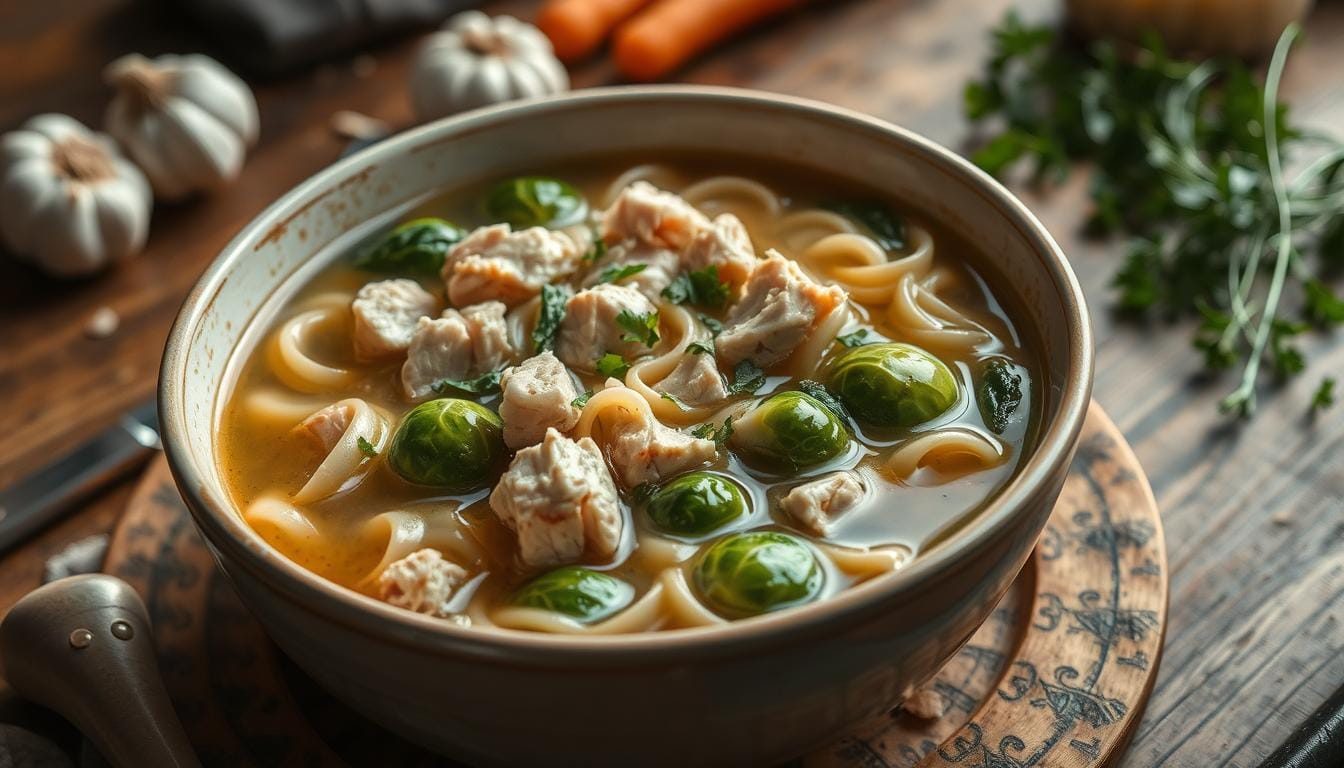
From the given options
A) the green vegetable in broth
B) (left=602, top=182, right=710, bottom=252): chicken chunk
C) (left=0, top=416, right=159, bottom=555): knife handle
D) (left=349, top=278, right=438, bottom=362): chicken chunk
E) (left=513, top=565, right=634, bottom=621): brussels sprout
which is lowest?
(left=0, top=416, right=159, bottom=555): knife handle

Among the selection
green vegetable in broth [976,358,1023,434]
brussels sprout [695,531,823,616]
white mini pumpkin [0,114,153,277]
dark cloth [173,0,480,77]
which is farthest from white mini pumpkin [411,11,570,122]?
brussels sprout [695,531,823,616]

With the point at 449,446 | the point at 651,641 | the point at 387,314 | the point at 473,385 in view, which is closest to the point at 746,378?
the point at 473,385

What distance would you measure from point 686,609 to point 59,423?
3.38 meters

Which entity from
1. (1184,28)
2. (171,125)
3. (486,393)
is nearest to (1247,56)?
(1184,28)

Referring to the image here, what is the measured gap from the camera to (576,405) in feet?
12.7

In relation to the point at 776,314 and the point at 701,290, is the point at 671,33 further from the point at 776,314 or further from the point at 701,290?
the point at 776,314

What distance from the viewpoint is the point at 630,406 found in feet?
12.5

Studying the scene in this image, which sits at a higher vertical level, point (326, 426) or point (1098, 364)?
point (326, 426)

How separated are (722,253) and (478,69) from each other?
9.91ft

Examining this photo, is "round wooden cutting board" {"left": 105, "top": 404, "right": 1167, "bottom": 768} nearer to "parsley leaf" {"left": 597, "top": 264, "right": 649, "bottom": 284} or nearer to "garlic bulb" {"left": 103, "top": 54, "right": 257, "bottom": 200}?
"parsley leaf" {"left": 597, "top": 264, "right": 649, "bottom": 284}

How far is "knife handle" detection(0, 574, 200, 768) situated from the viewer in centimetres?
357

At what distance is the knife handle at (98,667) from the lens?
11.7 feet

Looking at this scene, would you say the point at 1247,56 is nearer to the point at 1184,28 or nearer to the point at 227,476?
the point at 1184,28

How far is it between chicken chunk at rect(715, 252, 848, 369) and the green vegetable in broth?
0.56 m
